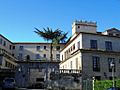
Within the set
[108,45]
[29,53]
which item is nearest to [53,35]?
[29,53]

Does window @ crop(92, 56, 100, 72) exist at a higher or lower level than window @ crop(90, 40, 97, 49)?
lower

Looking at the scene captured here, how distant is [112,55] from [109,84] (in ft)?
44.7

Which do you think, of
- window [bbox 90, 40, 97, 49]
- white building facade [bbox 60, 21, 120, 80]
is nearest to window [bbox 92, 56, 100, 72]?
white building facade [bbox 60, 21, 120, 80]

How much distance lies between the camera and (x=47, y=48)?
249 ft

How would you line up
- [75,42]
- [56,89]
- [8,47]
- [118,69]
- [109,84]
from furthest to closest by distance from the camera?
[8,47] < [75,42] < [118,69] < [56,89] < [109,84]

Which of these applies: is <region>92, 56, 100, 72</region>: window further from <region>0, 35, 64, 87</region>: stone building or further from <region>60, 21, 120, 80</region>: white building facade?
<region>0, 35, 64, 87</region>: stone building

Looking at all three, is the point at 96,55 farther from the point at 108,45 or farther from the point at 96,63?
the point at 108,45

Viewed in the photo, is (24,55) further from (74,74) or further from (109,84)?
(109,84)

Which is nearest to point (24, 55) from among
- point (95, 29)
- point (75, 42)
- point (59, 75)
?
point (95, 29)

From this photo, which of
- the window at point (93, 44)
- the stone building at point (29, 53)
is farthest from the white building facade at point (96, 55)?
the stone building at point (29, 53)

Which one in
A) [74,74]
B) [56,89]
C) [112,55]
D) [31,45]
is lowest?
[56,89]

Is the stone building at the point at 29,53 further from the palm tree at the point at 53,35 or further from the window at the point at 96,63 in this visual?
the window at the point at 96,63

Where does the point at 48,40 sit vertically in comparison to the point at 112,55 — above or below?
above

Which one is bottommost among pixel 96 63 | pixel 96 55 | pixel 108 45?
pixel 96 63
